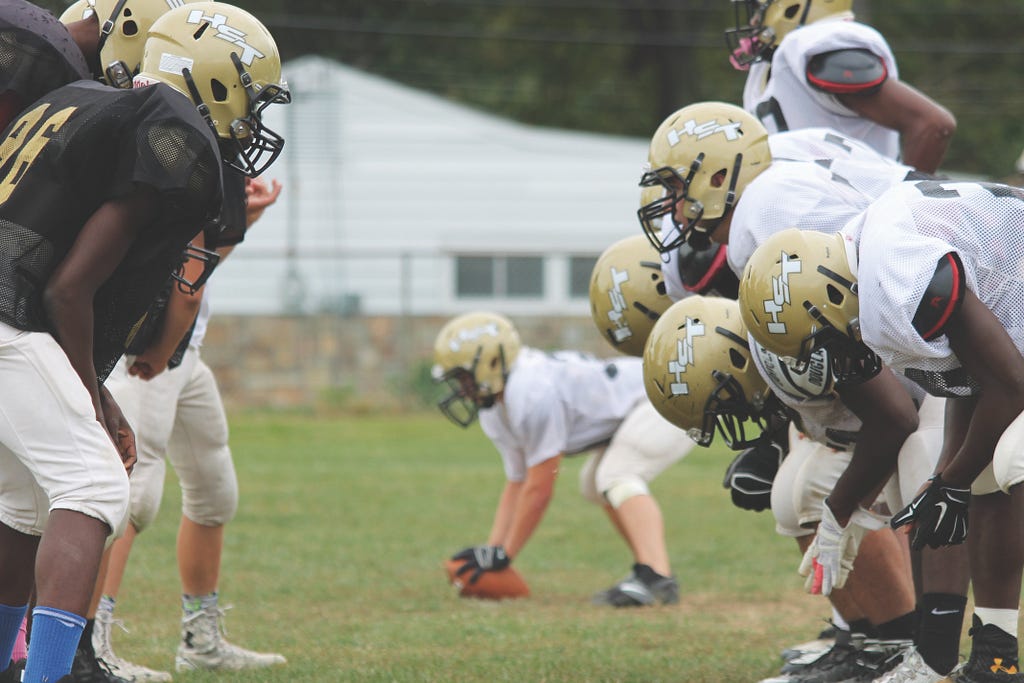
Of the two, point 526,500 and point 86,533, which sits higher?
point 86,533

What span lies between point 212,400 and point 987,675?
112 inches

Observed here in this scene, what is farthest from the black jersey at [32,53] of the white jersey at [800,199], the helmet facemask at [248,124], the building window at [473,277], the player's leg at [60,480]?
the building window at [473,277]

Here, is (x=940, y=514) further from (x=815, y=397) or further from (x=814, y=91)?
(x=814, y=91)

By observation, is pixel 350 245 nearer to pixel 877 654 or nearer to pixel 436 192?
pixel 436 192

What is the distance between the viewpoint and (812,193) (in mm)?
4277

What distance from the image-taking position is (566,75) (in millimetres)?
31438

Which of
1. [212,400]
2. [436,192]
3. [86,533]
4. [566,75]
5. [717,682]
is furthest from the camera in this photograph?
[566,75]

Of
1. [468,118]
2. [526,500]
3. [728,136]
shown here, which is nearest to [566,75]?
[468,118]

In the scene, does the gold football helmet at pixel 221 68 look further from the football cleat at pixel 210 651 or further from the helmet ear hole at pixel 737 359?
the football cleat at pixel 210 651

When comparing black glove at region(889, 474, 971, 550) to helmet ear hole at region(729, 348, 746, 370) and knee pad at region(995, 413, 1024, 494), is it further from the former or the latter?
helmet ear hole at region(729, 348, 746, 370)

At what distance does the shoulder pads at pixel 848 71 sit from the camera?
17.1ft

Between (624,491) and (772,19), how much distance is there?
2.41m

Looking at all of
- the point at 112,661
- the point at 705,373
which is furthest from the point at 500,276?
the point at 705,373

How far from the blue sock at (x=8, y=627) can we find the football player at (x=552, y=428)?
3089 millimetres
